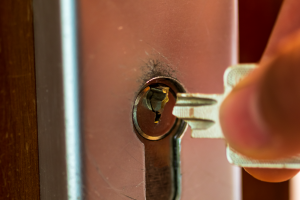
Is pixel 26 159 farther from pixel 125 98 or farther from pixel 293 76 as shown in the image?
pixel 293 76

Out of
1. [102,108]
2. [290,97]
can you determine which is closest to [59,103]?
[102,108]

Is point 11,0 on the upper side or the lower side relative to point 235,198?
upper

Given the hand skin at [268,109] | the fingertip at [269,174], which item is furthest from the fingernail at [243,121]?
the fingertip at [269,174]

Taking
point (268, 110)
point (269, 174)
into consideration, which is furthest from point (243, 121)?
point (269, 174)

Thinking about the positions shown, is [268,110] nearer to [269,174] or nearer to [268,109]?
[268,109]

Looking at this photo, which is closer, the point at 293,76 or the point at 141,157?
the point at 293,76

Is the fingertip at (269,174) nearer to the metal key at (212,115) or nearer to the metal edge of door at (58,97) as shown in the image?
the metal key at (212,115)

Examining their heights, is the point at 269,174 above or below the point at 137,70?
below
